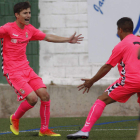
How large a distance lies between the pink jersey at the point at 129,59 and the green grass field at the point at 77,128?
950 mm

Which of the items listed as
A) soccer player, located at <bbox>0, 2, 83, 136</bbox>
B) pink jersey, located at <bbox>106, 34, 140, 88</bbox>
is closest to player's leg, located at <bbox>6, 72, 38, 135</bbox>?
soccer player, located at <bbox>0, 2, 83, 136</bbox>

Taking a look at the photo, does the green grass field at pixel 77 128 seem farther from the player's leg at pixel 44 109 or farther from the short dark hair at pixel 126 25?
the short dark hair at pixel 126 25

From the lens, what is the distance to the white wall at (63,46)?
9.32 meters

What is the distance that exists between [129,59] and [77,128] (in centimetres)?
247

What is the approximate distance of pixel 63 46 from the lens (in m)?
9.35

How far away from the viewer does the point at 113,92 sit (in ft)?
16.9

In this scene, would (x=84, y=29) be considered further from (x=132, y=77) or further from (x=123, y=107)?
(x=132, y=77)

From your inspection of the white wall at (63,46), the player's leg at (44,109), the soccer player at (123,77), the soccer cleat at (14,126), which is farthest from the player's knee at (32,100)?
the white wall at (63,46)

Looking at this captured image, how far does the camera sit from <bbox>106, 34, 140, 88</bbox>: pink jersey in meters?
5.08

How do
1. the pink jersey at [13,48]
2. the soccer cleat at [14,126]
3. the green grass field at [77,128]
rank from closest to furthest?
1. the green grass field at [77,128]
2. the pink jersey at [13,48]
3. the soccer cleat at [14,126]

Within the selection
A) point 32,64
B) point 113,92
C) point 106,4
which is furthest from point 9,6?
point 113,92

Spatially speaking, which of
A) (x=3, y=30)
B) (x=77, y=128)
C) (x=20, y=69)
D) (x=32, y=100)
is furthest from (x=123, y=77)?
(x=77, y=128)

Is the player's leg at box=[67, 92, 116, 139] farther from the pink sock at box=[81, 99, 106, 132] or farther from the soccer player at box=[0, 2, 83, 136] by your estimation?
the soccer player at box=[0, 2, 83, 136]

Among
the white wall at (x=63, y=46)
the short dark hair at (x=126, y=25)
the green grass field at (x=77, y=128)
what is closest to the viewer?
the short dark hair at (x=126, y=25)
